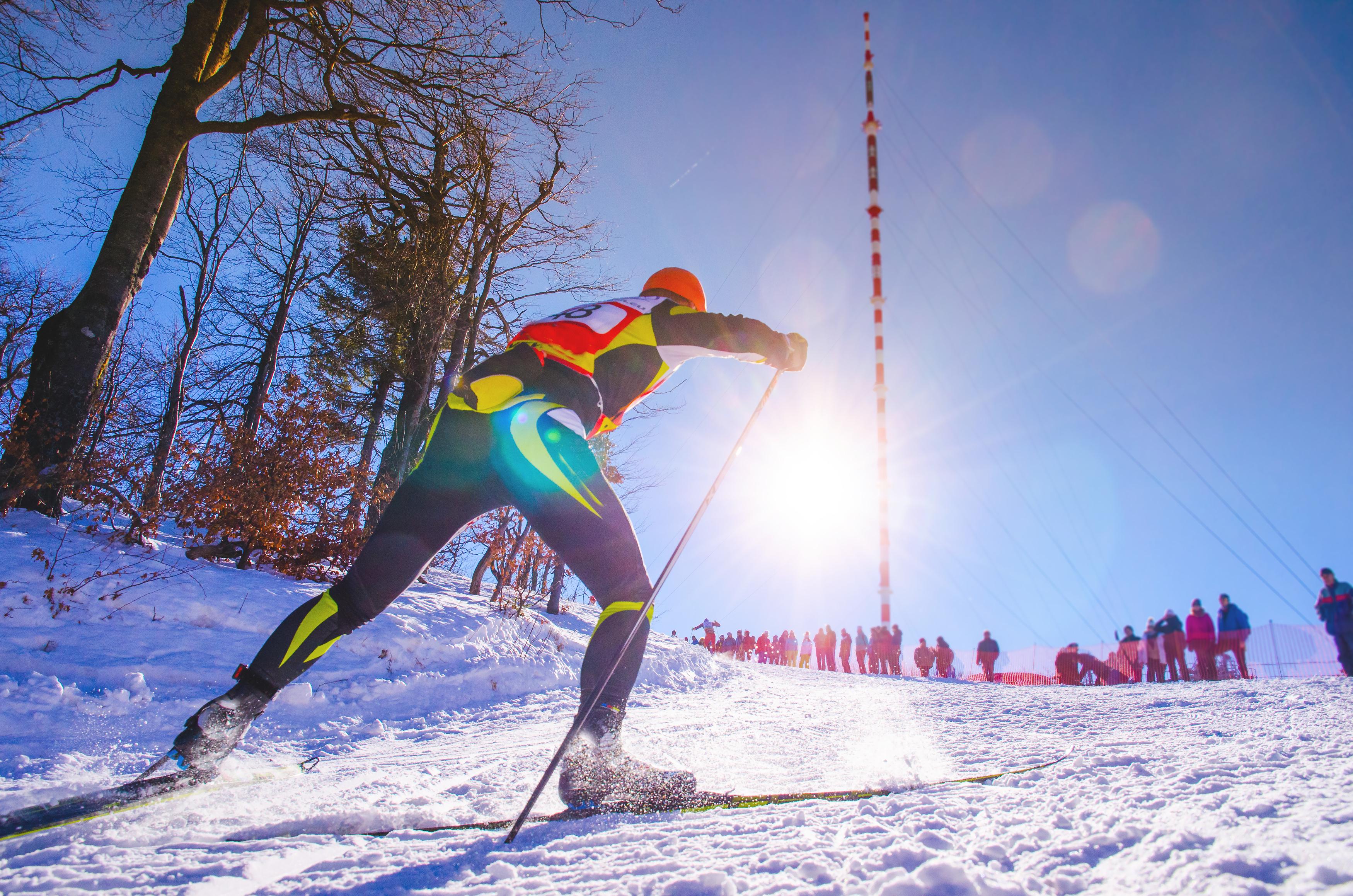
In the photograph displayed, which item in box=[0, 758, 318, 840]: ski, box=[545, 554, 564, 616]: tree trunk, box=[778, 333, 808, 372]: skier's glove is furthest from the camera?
box=[545, 554, 564, 616]: tree trunk

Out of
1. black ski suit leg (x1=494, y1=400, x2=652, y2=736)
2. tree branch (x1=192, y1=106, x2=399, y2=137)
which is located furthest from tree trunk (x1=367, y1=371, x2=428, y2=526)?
black ski suit leg (x1=494, y1=400, x2=652, y2=736)

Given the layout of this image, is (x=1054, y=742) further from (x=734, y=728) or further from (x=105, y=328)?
(x=105, y=328)

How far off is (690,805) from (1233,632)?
35.1 ft

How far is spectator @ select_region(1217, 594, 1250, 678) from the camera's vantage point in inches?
333

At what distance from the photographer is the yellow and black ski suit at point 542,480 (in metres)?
1.73

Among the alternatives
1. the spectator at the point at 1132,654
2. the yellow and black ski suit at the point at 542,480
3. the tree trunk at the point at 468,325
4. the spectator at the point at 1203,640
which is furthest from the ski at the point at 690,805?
the spectator at the point at 1132,654

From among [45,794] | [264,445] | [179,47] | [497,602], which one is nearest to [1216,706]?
[45,794]

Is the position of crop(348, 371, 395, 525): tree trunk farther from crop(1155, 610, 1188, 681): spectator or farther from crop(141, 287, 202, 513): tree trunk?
crop(1155, 610, 1188, 681): spectator

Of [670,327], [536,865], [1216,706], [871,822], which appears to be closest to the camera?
[536,865]

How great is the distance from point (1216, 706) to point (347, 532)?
787 cm

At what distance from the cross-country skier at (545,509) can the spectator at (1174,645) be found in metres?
10.9

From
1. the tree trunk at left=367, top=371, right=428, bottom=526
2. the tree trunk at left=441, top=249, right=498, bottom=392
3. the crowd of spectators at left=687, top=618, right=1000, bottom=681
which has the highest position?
the tree trunk at left=441, top=249, right=498, bottom=392

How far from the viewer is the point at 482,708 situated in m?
4.19

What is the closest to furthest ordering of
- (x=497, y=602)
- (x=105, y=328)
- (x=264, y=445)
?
(x=105, y=328) < (x=264, y=445) < (x=497, y=602)
